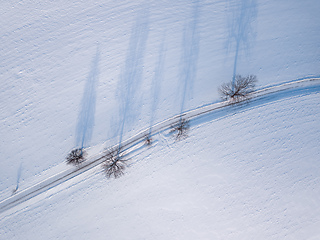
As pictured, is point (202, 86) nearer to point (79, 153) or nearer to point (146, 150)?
point (146, 150)

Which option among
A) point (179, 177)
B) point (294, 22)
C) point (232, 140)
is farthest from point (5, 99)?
point (294, 22)

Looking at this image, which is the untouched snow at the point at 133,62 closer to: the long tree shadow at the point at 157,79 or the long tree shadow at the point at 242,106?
the long tree shadow at the point at 157,79

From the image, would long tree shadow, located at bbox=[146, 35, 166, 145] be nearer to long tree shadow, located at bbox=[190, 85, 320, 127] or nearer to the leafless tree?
the leafless tree

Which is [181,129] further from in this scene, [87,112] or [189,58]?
[87,112]

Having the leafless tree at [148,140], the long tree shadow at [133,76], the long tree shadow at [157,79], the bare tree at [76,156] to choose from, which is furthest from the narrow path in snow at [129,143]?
the long tree shadow at [157,79]

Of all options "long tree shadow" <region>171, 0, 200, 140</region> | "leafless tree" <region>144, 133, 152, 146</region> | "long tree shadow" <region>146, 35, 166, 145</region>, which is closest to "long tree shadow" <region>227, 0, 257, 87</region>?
"long tree shadow" <region>171, 0, 200, 140</region>
